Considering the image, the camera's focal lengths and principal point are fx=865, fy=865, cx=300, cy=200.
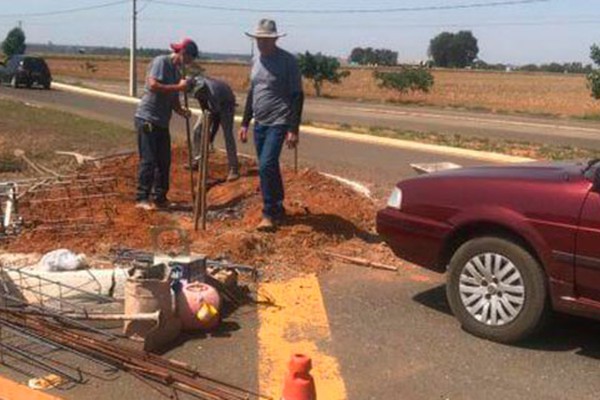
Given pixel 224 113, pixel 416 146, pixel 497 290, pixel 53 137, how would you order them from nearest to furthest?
pixel 497 290, pixel 224 113, pixel 53 137, pixel 416 146

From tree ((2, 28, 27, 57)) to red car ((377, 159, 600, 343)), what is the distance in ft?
321

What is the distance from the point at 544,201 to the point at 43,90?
36.8 metres

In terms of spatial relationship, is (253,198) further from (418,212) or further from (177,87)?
(418,212)

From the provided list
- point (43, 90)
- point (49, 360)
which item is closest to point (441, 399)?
point (49, 360)

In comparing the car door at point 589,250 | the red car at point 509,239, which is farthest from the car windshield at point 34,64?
the car door at point 589,250

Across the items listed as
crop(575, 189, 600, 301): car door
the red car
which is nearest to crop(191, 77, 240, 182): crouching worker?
the red car

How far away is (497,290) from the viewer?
208 inches

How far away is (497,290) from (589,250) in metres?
0.67

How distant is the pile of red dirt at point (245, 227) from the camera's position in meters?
7.04

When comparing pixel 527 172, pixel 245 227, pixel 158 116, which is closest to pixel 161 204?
pixel 158 116

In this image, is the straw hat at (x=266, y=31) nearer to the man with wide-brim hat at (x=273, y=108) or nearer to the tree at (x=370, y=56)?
the man with wide-brim hat at (x=273, y=108)

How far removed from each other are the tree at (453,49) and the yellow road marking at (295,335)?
16388cm

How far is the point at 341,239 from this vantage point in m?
7.82

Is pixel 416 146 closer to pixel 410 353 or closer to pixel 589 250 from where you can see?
pixel 410 353
